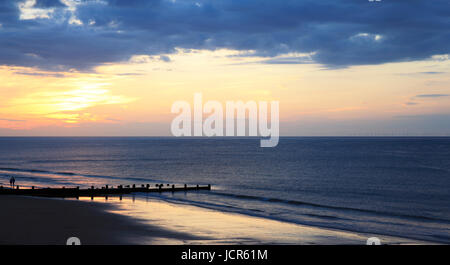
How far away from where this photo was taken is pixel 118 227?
27.0 metres

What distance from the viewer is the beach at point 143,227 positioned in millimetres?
23094

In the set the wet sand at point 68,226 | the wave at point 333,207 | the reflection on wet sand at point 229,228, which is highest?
the wet sand at point 68,226

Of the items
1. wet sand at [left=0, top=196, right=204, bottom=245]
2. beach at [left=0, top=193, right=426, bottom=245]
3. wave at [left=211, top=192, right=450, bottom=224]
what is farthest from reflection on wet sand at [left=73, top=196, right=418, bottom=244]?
wave at [left=211, top=192, right=450, bottom=224]

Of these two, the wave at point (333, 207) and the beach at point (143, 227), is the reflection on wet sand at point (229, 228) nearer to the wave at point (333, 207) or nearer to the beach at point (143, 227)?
the beach at point (143, 227)

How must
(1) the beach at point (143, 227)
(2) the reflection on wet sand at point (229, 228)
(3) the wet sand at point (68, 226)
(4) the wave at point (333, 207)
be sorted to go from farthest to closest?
(4) the wave at point (333, 207) → (2) the reflection on wet sand at point (229, 228) → (1) the beach at point (143, 227) → (3) the wet sand at point (68, 226)

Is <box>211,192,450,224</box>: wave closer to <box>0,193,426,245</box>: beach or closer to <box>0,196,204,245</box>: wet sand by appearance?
<box>0,193,426,245</box>: beach

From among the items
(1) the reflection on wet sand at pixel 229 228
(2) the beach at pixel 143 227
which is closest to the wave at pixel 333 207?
(1) the reflection on wet sand at pixel 229 228

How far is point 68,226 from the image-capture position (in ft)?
86.3

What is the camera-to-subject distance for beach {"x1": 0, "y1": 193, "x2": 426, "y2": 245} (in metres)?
23.1

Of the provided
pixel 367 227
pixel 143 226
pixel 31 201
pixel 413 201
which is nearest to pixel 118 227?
pixel 143 226
